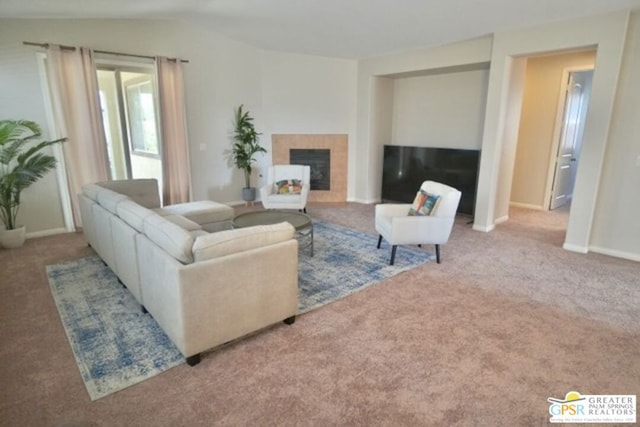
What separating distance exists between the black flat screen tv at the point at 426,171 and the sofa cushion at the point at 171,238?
468 cm

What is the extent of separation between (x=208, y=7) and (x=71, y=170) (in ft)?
9.39

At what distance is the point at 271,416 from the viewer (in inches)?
72.9

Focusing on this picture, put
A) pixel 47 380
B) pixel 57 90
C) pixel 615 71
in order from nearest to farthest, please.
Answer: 1. pixel 47 380
2. pixel 615 71
3. pixel 57 90

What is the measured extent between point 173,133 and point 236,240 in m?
4.00

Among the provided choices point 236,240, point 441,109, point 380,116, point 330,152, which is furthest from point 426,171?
point 236,240

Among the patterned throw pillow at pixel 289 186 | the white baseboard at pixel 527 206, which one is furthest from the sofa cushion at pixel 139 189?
the white baseboard at pixel 527 206

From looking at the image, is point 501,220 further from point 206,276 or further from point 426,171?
point 206,276

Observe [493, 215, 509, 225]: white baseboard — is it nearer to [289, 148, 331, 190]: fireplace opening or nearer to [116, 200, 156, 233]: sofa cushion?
[289, 148, 331, 190]: fireplace opening

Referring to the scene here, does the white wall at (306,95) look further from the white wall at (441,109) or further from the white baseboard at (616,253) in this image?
the white baseboard at (616,253)

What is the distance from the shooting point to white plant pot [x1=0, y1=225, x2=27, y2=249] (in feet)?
13.9

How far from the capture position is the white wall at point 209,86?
436cm

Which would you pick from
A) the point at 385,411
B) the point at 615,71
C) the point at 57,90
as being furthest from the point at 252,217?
the point at 615,71

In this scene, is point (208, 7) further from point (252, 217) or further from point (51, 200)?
point (51, 200)

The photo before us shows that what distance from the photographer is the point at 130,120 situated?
18.5 ft
